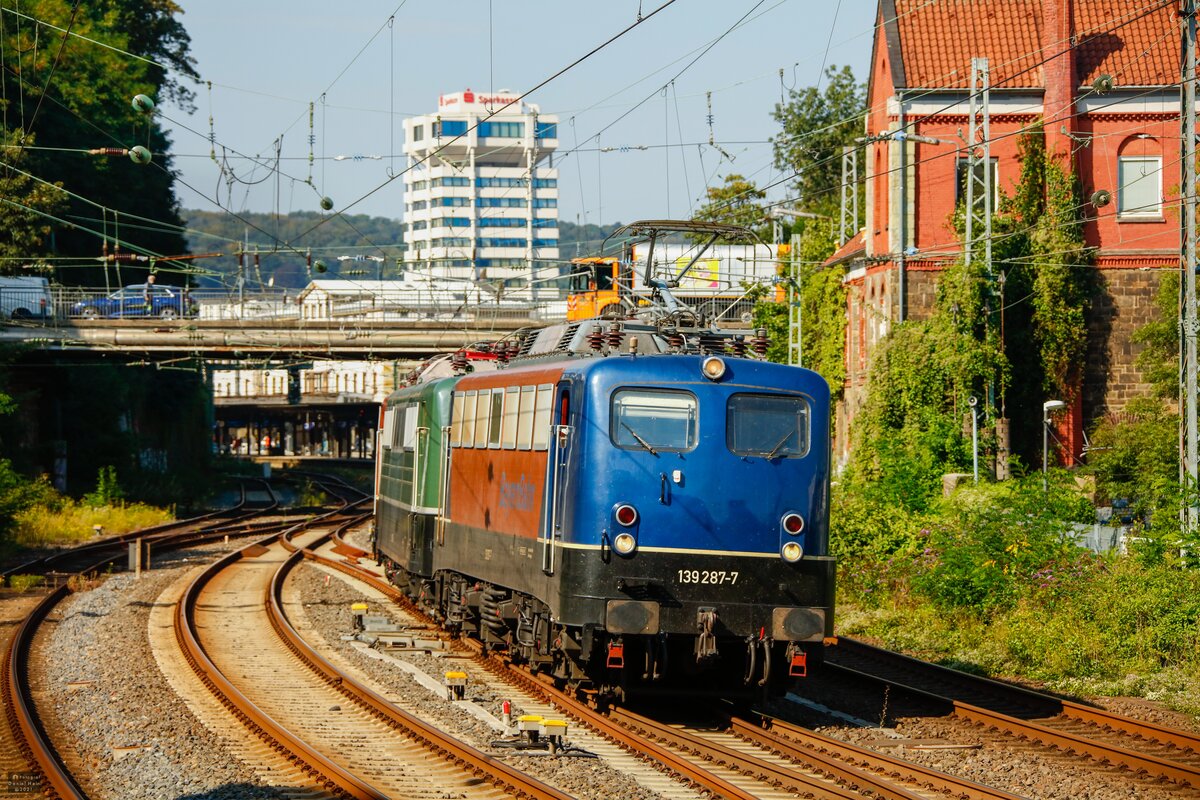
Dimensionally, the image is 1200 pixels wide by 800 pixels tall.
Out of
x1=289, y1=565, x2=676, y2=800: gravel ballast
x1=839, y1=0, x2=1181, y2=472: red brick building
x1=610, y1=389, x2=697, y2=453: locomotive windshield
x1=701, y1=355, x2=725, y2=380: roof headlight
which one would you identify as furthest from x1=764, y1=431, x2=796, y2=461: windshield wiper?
x1=839, y1=0, x2=1181, y2=472: red brick building

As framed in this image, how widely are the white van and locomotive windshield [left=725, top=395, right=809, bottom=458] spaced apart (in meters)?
38.1

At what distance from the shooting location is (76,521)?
40.7 meters

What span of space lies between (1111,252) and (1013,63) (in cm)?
529

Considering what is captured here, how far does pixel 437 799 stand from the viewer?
1125 centimetres

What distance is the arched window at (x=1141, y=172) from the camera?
117ft

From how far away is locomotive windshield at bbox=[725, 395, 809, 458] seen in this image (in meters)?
14.4

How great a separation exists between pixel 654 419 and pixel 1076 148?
24.2 m

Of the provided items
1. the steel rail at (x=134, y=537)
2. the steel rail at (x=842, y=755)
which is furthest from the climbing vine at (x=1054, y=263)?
the steel rail at (x=842, y=755)

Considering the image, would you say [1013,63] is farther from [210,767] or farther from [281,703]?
[210,767]

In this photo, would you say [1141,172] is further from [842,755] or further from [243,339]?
[243,339]

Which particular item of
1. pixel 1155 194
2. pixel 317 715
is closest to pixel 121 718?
pixel 317 715

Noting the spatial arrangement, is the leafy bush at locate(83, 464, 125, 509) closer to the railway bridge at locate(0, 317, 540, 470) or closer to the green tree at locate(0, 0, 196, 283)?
the railway bridge at locate(0, 317, 540, 470)

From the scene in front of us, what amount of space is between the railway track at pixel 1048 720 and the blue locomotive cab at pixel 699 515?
1962mm

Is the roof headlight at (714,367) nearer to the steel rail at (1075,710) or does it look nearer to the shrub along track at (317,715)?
the shrub along track at (317,715)
